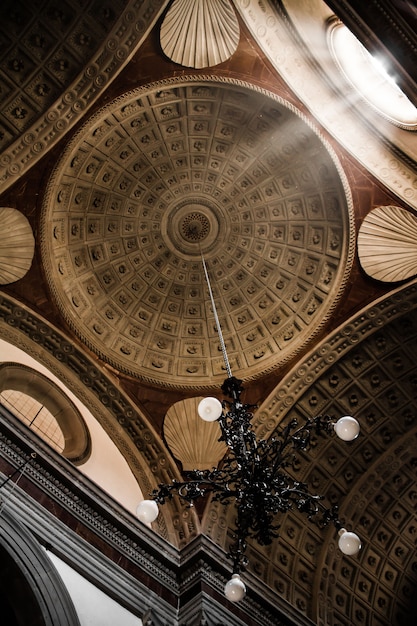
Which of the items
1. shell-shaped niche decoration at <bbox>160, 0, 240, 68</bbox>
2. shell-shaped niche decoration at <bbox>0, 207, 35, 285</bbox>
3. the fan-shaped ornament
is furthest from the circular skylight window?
shell-shaped niche decoration at <bbox>0, 207, 35, 285</bbox>

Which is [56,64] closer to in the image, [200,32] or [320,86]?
[200,32]

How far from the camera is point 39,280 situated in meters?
11.1

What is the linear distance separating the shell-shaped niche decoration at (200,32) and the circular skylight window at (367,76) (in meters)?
1.89

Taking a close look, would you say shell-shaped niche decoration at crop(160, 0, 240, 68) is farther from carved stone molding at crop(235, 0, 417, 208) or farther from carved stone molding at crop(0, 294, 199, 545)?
carved stone molding at crop(0, 294, 199, 545)

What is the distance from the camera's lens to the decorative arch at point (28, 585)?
7.29 meters

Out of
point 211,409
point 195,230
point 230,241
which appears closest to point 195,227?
point 195,230

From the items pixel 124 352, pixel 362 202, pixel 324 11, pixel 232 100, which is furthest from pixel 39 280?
pixel 324 11

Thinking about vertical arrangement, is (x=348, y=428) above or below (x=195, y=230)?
below

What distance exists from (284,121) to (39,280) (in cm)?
542

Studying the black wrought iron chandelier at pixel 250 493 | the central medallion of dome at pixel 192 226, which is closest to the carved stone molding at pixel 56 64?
the central medallion of dome at pixel 192 226

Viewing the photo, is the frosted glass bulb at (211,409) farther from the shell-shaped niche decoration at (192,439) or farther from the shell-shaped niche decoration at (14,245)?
the shell-shaped niche decoration at (14,245)

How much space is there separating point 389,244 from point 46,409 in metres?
6.83

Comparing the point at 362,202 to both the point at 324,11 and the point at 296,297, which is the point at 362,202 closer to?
the point at 296,297

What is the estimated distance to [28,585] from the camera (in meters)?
7.34
